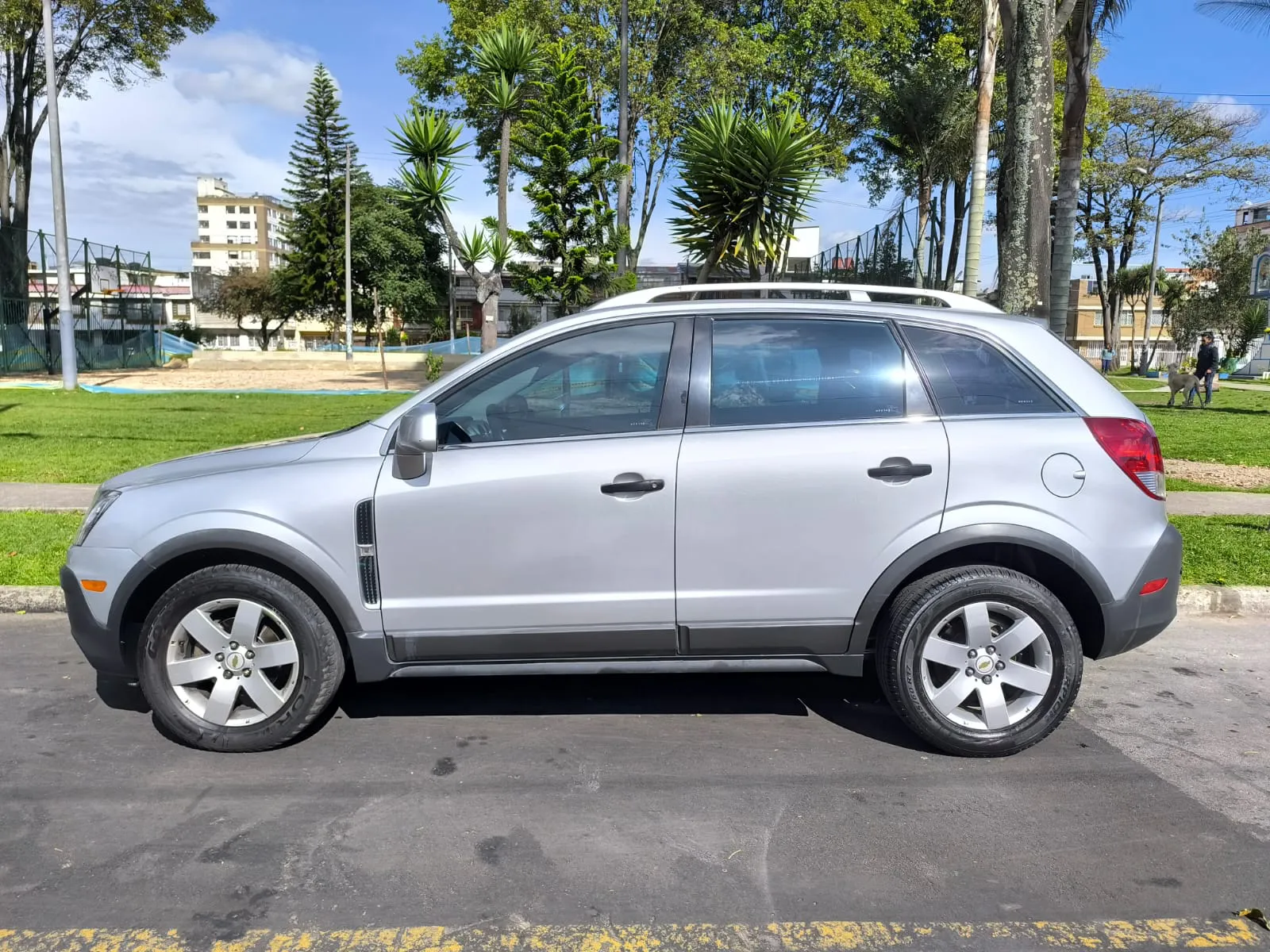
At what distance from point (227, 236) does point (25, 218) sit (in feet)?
345

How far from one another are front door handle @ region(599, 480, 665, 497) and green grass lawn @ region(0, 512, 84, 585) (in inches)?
153

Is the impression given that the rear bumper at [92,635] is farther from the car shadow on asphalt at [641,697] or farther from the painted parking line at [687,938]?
the painted parking line at [687,938]

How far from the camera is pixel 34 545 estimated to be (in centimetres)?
692

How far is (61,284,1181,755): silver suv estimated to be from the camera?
373 centimetres

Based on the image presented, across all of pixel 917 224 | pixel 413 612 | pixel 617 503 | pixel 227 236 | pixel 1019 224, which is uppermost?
pixel 227 236

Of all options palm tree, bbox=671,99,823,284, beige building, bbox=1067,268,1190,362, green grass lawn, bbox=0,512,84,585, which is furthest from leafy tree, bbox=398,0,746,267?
beige building, bbox=1067,268,1190,362

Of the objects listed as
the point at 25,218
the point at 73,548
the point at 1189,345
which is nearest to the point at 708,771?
the point at 73,548

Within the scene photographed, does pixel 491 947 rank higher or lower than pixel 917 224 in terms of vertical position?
lower

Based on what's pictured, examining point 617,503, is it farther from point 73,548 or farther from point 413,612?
point 73,548

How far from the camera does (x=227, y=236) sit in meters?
131

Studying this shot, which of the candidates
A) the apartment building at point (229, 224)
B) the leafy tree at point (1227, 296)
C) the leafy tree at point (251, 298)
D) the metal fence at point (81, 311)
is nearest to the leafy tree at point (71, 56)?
the metal fence at point (81, 311)

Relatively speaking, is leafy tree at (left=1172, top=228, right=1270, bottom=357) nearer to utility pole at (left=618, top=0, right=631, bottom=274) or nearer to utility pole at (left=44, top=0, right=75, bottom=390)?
utility pole at (left=618, top=0, right=631, bottom=274)

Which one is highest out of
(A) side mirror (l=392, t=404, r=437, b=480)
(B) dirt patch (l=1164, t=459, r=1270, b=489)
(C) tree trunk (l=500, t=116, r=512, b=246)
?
(C) tree trunk (l=500, t=116, r=512, b=246)

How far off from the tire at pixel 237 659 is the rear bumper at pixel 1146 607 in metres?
3.10
